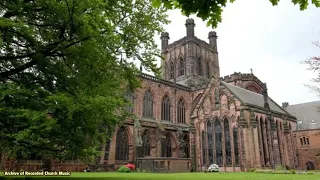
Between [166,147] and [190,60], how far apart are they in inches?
768

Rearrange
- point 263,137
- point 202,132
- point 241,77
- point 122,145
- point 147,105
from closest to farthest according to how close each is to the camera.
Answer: point 263,137, point 202,132, point 122,145, point 147,105, point 241,77

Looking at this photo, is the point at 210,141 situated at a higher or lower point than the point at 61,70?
lower

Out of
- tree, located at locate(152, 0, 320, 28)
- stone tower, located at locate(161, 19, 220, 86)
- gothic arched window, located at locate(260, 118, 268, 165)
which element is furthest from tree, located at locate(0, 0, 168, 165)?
stone tower, located at locate(161, 19, 220, 86)

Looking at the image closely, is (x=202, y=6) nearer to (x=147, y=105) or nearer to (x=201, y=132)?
(x=201, y=132)

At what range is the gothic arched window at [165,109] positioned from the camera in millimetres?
42031

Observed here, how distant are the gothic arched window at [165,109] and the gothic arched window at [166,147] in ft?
11.2

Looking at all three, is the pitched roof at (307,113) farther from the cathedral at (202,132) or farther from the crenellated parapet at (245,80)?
the crenellated parapet at (245,80)

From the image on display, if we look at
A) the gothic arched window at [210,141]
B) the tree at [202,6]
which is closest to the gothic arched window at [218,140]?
the gothic arched window at [210,141]

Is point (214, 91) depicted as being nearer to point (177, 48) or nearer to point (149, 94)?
point (149, 94)

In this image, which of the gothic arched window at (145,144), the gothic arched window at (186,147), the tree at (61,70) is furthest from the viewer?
the gothic arched window at (186,147)

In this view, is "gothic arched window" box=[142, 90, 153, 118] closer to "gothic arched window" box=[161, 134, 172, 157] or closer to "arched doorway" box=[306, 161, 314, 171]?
"gothic arched window" box=[161, 134, 172, 157]

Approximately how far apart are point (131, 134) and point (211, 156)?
10033 millimetres

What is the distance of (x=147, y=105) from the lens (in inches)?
1587

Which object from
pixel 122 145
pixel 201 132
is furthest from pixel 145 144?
pixel 201 132
